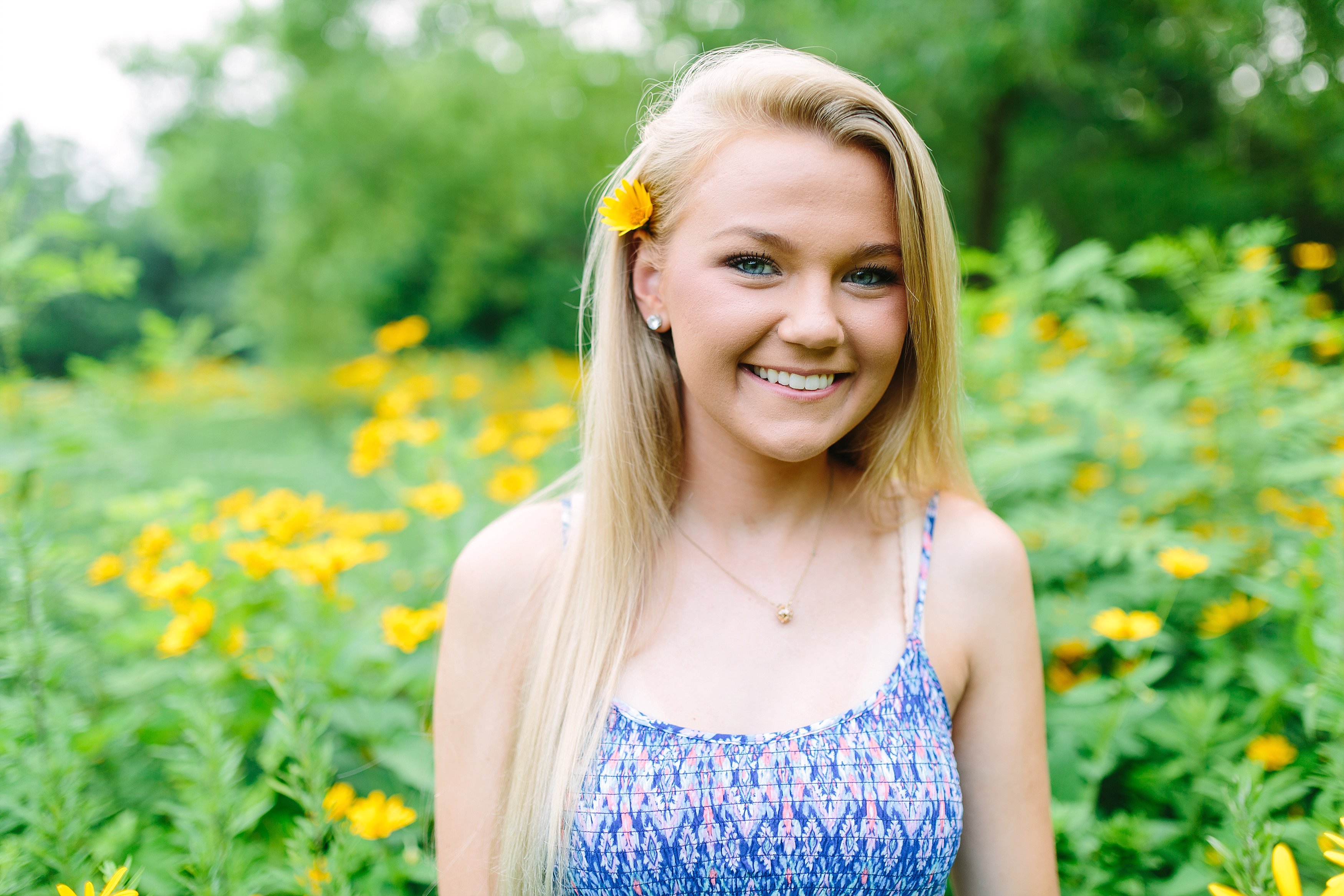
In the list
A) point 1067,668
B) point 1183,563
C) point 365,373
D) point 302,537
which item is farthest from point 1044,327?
point 302,537

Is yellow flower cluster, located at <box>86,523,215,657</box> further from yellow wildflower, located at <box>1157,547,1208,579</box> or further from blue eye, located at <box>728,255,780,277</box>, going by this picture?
yellow wildflower, located at <box>1157,547,1208,579</box>

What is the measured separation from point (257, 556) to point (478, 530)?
0.63m

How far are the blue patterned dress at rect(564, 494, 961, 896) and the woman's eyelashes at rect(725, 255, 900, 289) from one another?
1.99 ft

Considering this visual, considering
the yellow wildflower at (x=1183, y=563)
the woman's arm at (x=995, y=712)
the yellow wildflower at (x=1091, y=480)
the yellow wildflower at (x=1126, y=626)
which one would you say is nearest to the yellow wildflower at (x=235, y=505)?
the woman's arm at (x=995, y=712)

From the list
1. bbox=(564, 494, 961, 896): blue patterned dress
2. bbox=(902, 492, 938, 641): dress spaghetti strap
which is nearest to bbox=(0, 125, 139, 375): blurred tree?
bbox=(564, 494, 961, 896): blue patterned dress

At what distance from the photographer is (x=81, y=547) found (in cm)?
179

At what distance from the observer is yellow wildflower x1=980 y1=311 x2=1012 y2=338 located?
246cm

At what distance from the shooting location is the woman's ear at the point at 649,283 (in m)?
1.22

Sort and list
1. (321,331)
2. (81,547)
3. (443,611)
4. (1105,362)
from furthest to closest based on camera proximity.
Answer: (321,331) < (1105,362) < (81,547) < (443,611)

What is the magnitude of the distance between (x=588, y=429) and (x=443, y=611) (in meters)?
0.55

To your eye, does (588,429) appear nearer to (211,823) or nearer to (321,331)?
(211,823)

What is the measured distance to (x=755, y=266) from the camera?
111 centimetres

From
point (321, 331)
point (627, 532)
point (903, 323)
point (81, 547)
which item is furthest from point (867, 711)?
point (321, 331)

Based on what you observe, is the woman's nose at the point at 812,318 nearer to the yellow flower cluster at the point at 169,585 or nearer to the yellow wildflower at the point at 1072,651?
the yellow wildflower at the point at 1072,651
